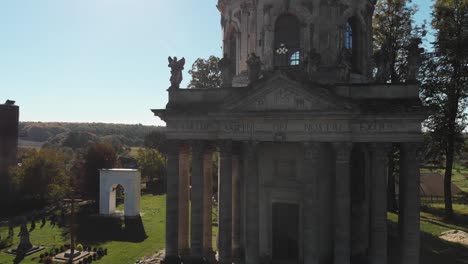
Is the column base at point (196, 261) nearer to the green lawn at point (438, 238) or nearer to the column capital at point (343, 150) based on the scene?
the column capital at point (343, 150)

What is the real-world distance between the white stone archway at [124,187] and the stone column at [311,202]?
2156 centimetres

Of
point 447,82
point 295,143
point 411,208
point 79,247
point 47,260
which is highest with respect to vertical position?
point 447,82

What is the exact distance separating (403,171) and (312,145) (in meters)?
3.83

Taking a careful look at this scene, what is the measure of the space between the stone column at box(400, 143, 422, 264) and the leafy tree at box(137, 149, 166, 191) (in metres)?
46.4

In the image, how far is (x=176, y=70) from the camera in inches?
759

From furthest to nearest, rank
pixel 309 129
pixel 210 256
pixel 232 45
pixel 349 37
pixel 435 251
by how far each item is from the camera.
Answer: pixel 435 251, pixel 232 45, pixel 349 37, pixel 210 256, pixel 309 129

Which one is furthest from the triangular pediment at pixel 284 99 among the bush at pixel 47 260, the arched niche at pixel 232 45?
the bush at pixel 47 260

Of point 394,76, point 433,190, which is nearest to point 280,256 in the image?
point 394,76

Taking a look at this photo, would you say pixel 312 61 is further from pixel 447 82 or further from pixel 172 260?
pixel 447 82

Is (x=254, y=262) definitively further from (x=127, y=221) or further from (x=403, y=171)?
(x=127, y=221)

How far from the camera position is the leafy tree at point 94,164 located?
42.2 meters

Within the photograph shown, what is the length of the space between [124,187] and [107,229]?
162 inches

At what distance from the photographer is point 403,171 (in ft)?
52.7

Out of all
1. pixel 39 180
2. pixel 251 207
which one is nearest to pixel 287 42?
pixel 251 207
